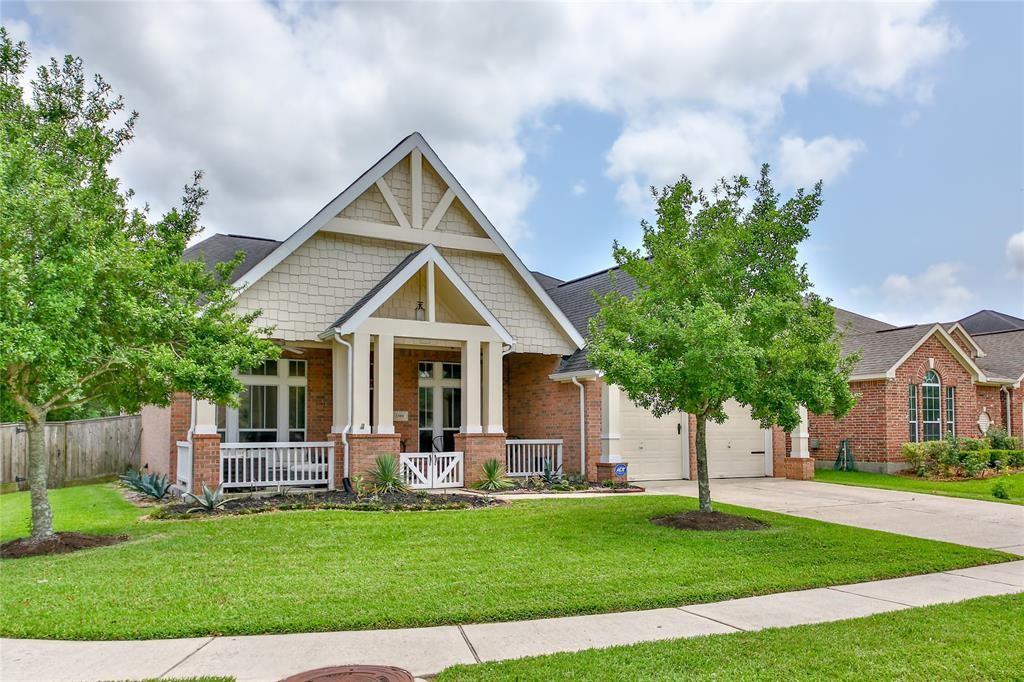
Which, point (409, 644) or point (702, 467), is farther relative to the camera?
point (702, 467)

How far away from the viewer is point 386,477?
13.6m

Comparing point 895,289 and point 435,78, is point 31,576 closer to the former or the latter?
point 435,78

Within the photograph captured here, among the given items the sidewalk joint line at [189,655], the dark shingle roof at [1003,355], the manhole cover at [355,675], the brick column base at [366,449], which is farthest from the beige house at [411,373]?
the dark shingle roof at [1003,355]

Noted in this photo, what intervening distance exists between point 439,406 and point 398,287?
4271 millimetres

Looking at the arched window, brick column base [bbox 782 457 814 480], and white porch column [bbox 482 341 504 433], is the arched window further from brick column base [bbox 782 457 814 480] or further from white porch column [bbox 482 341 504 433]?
white porch column [bbox 482 341 504 433]

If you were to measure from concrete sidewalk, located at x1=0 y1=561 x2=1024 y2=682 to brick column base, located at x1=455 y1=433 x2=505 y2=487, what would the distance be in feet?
28.8

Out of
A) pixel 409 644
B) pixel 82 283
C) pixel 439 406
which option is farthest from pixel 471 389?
pixel 409 644

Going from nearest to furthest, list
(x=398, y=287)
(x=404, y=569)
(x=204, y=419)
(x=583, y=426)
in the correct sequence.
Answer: (x=404, y=569) < (x=204, y=419) < (x=398, y=287) < (x=583, y=426)

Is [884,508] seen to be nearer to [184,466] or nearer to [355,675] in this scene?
[355,675]

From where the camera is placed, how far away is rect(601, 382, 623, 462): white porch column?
1624 cm

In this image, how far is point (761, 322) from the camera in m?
9.95

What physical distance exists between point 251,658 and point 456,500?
7.86 meters

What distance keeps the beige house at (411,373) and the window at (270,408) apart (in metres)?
→ 0.03

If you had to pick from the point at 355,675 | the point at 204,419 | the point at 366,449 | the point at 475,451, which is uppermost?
the point at 204,419
